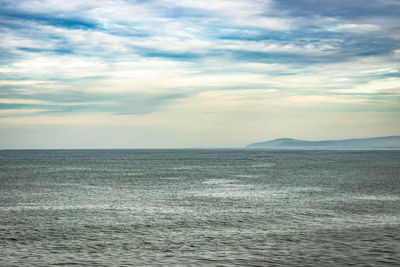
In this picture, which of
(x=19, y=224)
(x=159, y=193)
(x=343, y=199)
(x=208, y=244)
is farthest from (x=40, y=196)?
(x=343, y=199)

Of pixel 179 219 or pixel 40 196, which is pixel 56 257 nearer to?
pixel 179 219

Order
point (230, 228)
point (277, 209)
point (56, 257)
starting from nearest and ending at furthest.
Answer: point (56, 257) → point (230, 228) → point (277, 209)

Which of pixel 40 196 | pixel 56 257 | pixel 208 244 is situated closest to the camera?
pixel 56 257

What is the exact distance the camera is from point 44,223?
3123cm

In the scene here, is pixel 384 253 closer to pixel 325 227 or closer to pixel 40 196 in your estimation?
pixel 325 227

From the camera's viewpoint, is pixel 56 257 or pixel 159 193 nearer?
pixel 56 257

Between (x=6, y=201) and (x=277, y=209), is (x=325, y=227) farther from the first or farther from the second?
(x=6, y=201)

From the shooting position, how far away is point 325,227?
2931cm

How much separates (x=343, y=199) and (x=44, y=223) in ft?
96.9

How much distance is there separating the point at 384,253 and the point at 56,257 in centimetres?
1724

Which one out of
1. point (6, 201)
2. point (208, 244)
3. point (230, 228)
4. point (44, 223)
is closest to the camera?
point (208, 244)

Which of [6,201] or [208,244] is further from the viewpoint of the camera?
[6,201]

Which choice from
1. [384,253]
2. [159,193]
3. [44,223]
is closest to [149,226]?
[44,223]

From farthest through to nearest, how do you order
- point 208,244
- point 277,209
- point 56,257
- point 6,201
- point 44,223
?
1. point 6,201
2. point 277,209
3. point 44,223
4. point 208,244
5. point 56,257
